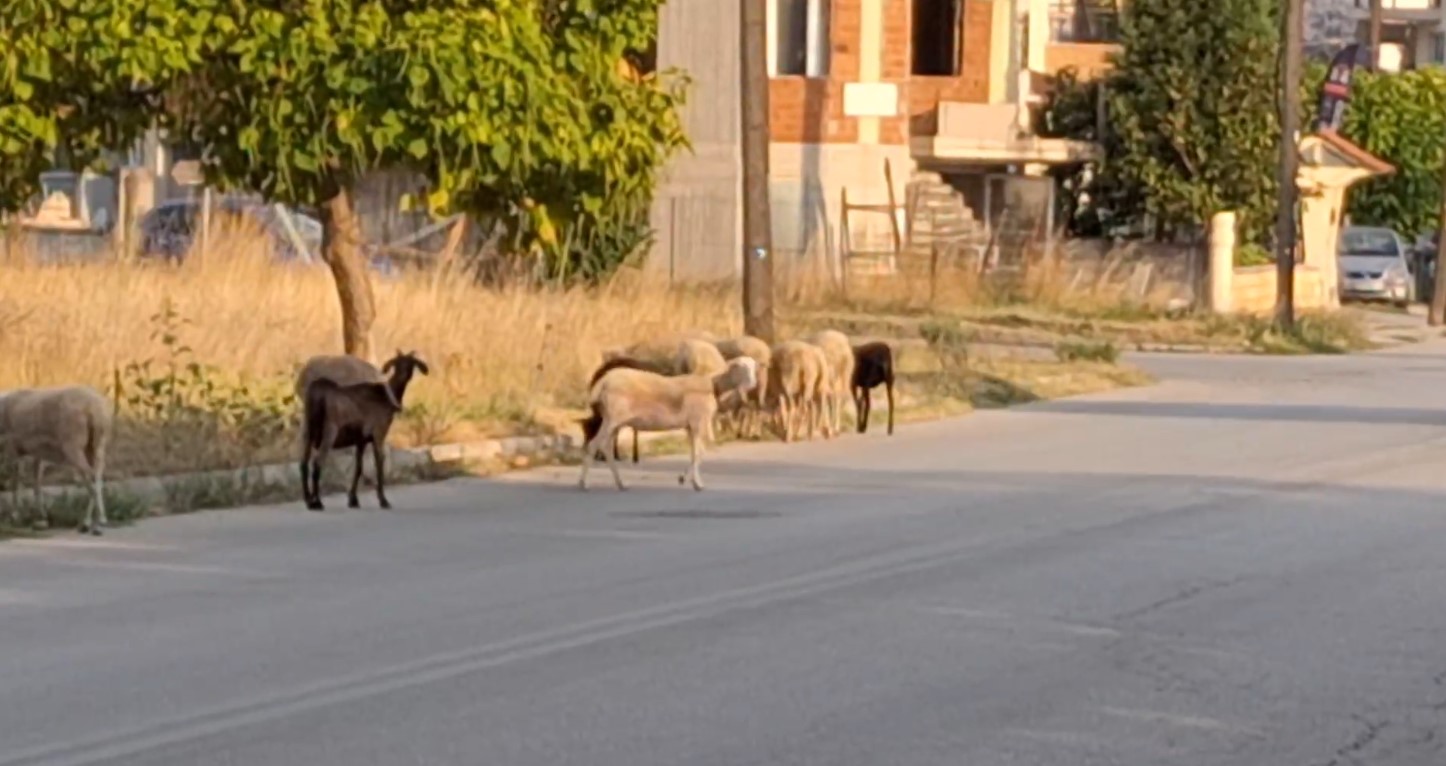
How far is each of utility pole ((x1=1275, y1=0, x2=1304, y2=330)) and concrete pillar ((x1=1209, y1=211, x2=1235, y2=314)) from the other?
3.29 m

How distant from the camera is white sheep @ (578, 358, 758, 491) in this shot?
58.1ft

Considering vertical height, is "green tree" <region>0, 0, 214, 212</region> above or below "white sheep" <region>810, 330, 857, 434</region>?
above

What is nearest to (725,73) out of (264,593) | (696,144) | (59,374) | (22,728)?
(696,144)

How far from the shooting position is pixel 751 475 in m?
19.6

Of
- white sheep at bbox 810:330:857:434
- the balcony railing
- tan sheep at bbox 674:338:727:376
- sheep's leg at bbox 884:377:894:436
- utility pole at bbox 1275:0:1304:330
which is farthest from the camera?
the balcony railing

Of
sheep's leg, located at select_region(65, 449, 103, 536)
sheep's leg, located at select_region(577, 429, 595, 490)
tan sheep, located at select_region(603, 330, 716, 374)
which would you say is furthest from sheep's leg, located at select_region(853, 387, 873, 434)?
sheep's leg, located at select_region(65, 449, 103, 536)

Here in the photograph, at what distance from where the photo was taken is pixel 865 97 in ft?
149

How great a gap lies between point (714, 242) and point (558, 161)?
25921mm

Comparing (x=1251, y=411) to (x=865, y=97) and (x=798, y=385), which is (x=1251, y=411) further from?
(x=865, y=97)

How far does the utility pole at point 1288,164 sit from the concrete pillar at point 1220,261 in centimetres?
A: 329

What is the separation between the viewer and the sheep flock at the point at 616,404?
1528 cm

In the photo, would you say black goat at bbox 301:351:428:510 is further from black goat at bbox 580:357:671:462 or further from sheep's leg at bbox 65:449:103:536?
black goat at bbox 580:357:671:462

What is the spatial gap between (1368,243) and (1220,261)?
1402cm

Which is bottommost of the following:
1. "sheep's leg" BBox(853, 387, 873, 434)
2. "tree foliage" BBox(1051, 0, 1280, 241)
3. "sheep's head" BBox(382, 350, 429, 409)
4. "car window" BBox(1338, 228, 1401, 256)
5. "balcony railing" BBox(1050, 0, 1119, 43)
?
"car window" BBox(1338, 228, 1401, 256)
